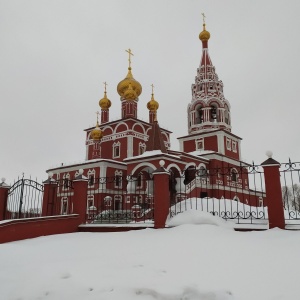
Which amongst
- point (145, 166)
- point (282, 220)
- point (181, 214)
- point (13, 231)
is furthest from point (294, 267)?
point (145, 166)

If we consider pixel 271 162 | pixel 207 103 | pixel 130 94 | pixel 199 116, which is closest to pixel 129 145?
pixel 130 94

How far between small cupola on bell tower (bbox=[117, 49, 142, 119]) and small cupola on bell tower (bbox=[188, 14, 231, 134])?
17.0ft

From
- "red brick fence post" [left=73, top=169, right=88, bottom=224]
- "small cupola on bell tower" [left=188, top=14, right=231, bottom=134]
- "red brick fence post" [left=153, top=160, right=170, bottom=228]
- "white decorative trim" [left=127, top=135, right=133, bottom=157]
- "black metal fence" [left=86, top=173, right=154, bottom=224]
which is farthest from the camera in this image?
"small cupola on bell tower" [left=188, top=14, right=231, bottom=134]

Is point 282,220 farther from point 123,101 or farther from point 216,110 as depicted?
point 123,101

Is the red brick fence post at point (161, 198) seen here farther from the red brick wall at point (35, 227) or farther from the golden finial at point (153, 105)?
the golden finial at point (153, 105)

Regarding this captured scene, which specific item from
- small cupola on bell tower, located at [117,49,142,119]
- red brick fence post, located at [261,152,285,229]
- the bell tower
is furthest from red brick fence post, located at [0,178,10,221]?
the bell tower

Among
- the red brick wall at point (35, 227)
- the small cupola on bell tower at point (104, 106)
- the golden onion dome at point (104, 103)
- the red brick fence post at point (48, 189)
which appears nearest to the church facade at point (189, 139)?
the small cupola on bell tower at point (104, 106)

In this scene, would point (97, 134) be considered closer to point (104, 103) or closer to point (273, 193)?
point (104, 103)

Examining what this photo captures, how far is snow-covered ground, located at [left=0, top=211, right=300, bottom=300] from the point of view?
3646 millimetres

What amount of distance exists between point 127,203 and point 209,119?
1277cm

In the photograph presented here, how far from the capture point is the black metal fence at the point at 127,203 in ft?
33.9

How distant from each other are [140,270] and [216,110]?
25033mm

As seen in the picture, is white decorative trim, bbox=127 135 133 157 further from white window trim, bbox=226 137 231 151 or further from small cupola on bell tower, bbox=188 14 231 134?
white window trim, bbox=226 137 231 151

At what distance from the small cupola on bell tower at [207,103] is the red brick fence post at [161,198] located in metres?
19.8
